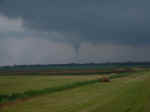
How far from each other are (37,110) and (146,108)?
33.9 ft

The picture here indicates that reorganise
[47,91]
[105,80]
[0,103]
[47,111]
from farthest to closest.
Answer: [105,80] → [47,91] → [0,103] → [47,111]

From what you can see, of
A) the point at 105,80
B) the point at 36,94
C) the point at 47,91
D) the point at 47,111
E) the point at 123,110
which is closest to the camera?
the point at 123,110

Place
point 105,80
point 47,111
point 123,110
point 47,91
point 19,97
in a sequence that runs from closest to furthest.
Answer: point 123,110
point 47,111
point 19,97
point 47,91
point 105,80

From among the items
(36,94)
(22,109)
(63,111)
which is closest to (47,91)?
(36,94)

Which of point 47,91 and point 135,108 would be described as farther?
point 47,91

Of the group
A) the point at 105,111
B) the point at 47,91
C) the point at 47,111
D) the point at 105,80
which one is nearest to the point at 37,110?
the point at 47,111

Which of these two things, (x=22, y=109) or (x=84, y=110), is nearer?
(x=84, y=110)

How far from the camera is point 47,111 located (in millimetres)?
20453

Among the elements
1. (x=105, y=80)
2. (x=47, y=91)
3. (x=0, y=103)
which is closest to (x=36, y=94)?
(x=47, y=91)

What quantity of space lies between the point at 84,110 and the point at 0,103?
11.2 metres

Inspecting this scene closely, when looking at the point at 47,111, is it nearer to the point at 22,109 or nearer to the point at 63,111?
the point at 63,111

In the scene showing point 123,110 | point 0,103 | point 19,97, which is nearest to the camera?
point 123,110

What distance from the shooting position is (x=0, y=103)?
2544 centimetres

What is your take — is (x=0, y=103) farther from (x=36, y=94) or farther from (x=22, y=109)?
(x=36, y=94)
